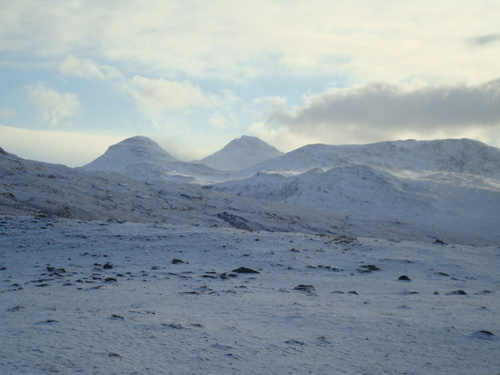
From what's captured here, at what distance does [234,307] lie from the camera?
7.53 m

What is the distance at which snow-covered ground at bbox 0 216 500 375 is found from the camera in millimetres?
5070

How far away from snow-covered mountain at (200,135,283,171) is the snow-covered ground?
123 metres

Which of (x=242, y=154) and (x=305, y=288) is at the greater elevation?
(x=242, y=154)

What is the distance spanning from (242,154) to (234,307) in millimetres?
138626

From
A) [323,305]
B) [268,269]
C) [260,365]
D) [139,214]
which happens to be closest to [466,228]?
[139,214]

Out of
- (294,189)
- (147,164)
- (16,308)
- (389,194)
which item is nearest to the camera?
(16,308)

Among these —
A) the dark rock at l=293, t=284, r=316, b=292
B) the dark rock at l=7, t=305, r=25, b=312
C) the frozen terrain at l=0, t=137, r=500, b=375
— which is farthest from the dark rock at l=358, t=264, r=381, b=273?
the dark rock at l=7, t=305, r=25, b=312

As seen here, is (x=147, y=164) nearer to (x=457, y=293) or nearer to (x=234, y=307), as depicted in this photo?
(x=457, y=293)

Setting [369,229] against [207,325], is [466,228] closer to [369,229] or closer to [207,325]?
[369,229]

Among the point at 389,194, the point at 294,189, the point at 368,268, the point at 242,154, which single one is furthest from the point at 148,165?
the point at 368,268

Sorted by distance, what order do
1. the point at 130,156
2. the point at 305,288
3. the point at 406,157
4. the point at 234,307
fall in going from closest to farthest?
the point at 234,307
the point at 305,288
the point at 406,157
the point at 130,156

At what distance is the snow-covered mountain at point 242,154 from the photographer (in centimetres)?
13988

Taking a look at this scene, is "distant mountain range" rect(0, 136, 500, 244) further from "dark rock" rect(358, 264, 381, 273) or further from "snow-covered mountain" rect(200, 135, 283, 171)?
"dark rock" rect(358, 264, 381, 273)

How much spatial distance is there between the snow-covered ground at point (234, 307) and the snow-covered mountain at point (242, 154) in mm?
123116
